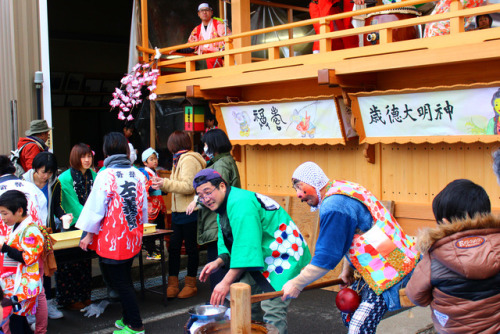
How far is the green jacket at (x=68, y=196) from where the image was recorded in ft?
22.0

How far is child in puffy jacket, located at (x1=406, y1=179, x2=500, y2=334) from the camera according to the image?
8.87 ft

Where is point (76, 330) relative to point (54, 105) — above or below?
below

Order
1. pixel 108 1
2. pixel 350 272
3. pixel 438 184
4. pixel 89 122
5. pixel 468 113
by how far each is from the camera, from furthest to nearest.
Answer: pixel 89 122
pixel 108 1
pixel 438 184
pixel 468 113
pixel 350 272

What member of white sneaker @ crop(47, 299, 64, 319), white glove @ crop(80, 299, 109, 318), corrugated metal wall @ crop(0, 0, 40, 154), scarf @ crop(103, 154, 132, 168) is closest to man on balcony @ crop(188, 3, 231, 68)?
corrugated metal wall @ crop(0, 0, 40, 154)

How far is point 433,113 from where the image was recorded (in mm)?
6328

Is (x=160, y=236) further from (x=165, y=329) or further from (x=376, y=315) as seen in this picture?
(x=376, y=315)

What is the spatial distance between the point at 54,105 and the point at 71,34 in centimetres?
197

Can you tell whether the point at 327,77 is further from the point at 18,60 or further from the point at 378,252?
the point at 18,60

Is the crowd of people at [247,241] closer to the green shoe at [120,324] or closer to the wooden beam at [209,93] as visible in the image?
the green shoe at [120,324]

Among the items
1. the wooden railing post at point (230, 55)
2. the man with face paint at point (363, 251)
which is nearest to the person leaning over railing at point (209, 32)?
the wooden railing post at point (230, 55)

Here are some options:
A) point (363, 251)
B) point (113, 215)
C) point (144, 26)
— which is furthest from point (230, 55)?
point (363, 251)

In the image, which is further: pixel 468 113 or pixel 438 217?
pixel 468 113

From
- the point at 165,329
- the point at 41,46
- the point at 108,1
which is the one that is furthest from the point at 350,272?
the point at 108,1

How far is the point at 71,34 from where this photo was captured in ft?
46.6
